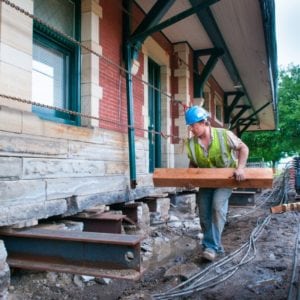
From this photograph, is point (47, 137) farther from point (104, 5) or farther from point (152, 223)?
point (152, 223)

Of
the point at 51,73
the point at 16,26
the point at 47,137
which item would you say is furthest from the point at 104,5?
the point at 47,137

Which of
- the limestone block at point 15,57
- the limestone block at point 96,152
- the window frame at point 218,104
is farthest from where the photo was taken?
the window frame at point 218,104

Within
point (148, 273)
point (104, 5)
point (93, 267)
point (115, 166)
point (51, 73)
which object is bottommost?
point (148, 273)

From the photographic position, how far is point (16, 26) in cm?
392

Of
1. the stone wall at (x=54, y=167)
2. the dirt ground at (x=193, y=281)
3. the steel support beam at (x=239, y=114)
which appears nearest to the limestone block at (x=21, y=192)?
the stone wall at (x=54, y=167)

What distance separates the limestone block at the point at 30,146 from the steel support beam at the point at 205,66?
591 cm

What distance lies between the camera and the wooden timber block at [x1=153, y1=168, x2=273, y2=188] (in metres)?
3.72

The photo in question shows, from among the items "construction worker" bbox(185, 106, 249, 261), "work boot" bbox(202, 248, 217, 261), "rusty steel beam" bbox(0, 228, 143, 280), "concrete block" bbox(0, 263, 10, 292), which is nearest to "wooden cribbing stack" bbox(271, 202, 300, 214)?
"rusty steel beam" bbox(0, 228, 143, 280)

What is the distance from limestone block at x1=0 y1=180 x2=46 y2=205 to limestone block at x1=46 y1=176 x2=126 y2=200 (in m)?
0.15

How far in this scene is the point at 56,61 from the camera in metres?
5.16

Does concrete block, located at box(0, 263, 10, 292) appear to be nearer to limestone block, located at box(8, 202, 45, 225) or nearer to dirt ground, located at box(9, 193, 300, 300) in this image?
dirt ground, located at box(9, 193, 300, 300)

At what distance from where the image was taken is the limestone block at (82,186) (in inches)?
167

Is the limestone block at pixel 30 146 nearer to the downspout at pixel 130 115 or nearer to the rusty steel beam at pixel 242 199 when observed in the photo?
the downspout at pixel 130 115

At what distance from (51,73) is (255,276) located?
3.54 meters
